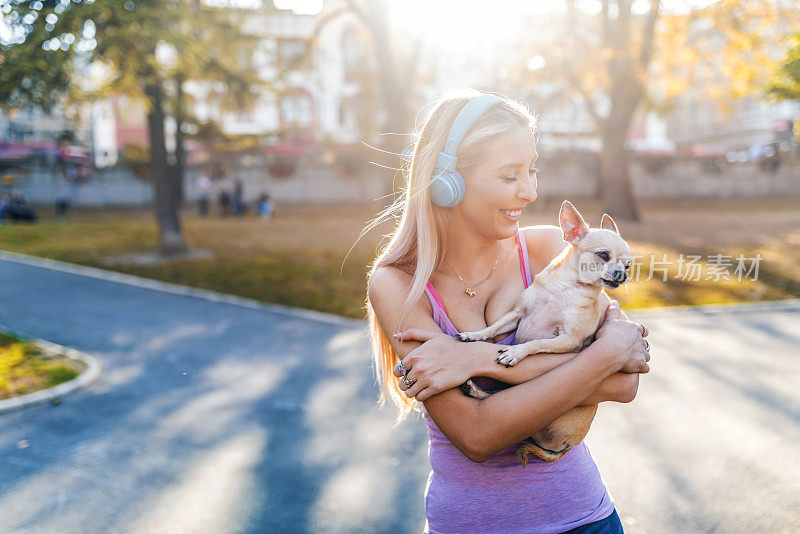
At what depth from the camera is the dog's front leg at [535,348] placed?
1958 mm

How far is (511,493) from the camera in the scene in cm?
208

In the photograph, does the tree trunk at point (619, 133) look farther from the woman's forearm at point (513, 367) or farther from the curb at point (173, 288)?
the woman's forearm at point (513, 367)

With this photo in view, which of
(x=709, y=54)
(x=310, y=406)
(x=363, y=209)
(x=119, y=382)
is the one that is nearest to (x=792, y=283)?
(x=310, y=406)

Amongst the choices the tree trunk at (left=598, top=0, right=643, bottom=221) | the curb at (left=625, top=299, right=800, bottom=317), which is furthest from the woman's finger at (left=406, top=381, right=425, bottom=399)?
the tree trunk at (left=598, top=0, right=643, bottom=221)

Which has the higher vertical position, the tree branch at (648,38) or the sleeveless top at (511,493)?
the tree branch at (648,38)

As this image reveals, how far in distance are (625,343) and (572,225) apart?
0.42m

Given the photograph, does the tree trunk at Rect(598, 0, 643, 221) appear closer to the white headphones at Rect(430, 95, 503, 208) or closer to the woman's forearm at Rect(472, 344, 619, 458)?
the white headphones at Rect(430, 95, 503, 208)

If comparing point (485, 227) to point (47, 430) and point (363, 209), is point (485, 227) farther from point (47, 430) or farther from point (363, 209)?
point (363, 209)

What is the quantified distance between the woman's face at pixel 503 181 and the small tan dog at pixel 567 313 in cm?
16

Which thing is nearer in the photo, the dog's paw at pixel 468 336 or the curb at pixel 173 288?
the dog's paw at pixel 468 336

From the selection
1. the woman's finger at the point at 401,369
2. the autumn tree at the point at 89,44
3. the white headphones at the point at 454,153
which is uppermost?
the autumn tree at the point at 89,44

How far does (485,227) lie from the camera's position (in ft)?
6.99

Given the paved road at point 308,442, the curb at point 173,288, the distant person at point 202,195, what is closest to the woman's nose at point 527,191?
the paved road at point 308,442

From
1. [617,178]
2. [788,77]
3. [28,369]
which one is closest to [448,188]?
[28,369]
